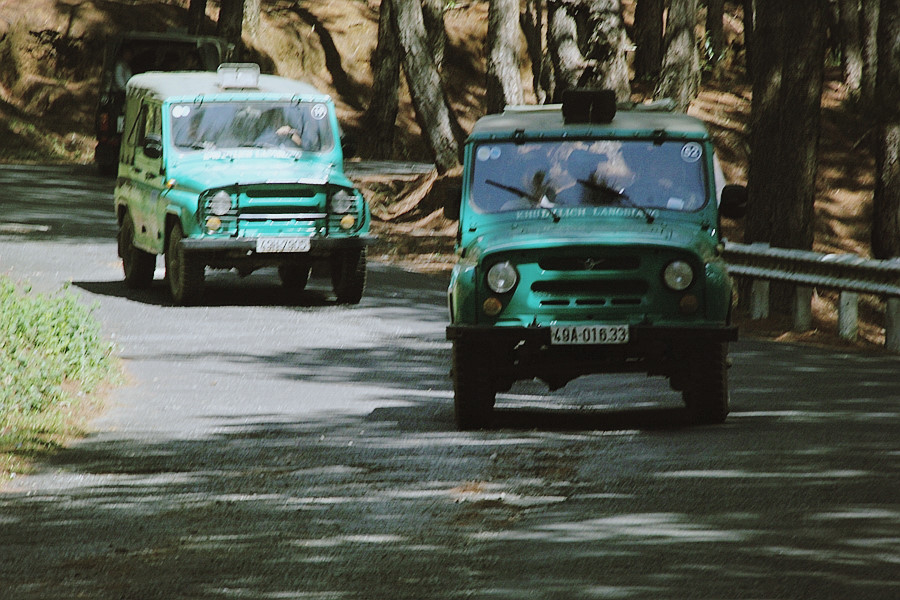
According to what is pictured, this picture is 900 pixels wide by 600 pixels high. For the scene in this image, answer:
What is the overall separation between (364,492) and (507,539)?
140 centimetres

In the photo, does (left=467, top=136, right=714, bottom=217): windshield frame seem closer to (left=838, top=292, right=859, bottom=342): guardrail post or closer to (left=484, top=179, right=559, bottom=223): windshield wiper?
(left=484, top=179, right=559, bottom=223): windshield wiper

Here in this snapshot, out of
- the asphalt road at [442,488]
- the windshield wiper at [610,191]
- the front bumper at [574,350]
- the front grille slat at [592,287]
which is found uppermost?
the windshield wiper at [610,191]

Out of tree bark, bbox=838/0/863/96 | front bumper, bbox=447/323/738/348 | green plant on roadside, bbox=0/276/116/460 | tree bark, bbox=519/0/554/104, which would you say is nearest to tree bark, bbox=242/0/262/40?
tree bark, bbox=519/0/554/104

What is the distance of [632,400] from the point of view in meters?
11.8

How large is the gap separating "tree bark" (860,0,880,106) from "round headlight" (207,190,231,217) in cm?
1732

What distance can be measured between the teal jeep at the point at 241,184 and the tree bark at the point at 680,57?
12.0 meters

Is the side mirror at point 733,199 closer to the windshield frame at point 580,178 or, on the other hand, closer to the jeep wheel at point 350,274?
the windshield frame at point 580,178

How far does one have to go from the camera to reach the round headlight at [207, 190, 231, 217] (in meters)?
17.4

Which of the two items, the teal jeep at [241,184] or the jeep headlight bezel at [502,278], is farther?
the teal jeep at [241,184]

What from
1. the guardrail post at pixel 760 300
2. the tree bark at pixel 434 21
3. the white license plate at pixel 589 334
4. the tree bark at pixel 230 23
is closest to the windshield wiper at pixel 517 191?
the white license plate at pixel 589 334

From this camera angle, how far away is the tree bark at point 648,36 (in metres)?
41.3

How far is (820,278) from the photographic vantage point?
53.8 feet

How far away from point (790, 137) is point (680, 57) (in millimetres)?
12292

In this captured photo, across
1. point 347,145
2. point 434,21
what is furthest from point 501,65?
point 347,145
